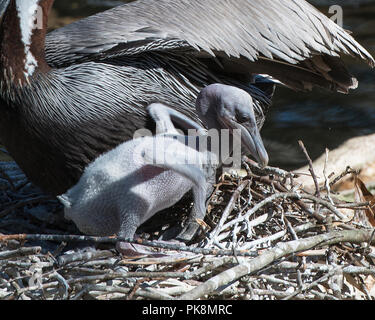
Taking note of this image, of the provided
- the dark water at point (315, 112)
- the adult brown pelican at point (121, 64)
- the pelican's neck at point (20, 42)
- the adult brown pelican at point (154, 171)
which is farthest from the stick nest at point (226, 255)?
the dark water at point (315, 112)

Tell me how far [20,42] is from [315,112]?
3802 mm

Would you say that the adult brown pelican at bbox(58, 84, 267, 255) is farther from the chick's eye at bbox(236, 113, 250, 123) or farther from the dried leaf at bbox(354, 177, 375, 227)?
the dried leaf at bbox(354, 177, 375, 227)

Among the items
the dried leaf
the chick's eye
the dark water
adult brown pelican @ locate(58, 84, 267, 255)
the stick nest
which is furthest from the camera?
the dark water

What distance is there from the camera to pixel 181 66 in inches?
146

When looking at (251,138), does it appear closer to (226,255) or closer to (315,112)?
(226,255)

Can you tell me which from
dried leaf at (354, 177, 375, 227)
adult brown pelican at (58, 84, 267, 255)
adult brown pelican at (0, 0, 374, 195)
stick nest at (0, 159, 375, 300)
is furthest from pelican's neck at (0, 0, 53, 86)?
dried leaf at (354, 177, 375, 227)

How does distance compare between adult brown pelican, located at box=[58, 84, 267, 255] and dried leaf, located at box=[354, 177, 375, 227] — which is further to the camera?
dried leaf, located at box=[354, 177, 375, 227]

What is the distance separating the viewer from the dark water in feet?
21.7

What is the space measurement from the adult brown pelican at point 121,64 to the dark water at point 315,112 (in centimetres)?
265

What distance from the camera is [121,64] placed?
359 cm

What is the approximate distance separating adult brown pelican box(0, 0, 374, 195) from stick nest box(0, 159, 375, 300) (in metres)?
0.37

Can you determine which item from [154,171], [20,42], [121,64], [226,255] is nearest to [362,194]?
[226,255]

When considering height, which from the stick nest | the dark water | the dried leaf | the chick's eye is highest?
the chick's eye
